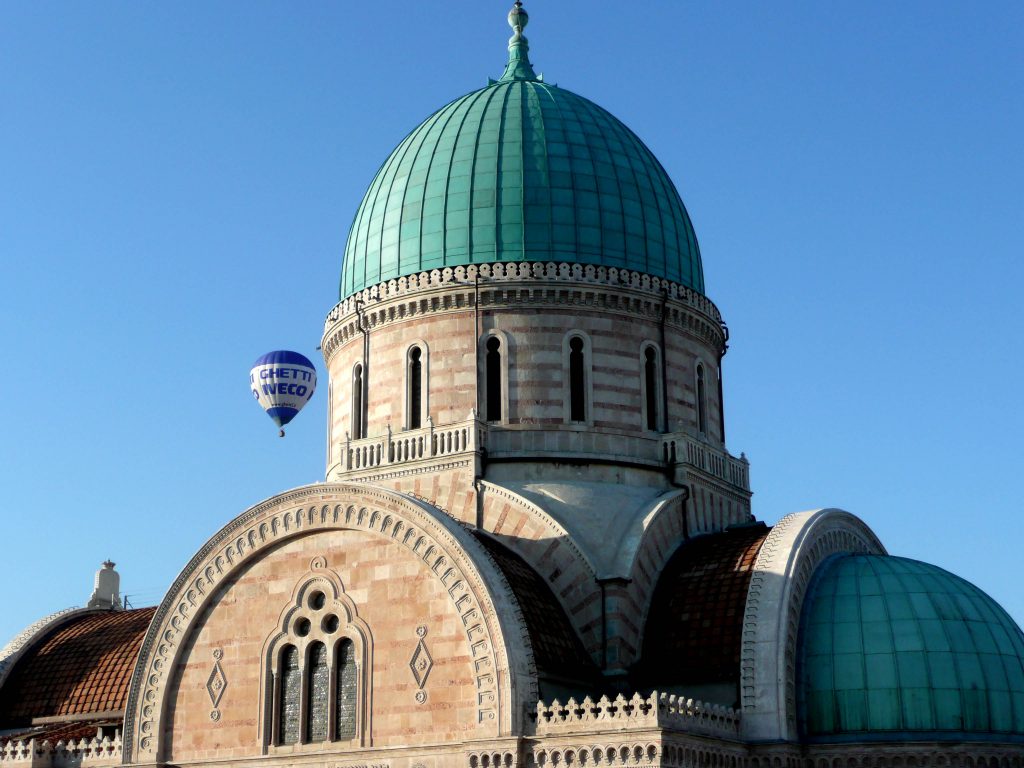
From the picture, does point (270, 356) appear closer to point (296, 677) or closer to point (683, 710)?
point (296, 677)

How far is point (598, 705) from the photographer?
2477 cm

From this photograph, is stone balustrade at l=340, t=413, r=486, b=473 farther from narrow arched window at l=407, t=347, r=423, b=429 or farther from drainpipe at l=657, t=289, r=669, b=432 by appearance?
drainpipe at l=657, t=289, r=669, b=432

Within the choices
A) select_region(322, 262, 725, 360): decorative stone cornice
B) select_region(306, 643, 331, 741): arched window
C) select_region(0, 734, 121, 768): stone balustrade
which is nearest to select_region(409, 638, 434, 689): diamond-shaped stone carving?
select_region(306, 643, 331, 741): arched window

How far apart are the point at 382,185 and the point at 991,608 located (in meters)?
16.9

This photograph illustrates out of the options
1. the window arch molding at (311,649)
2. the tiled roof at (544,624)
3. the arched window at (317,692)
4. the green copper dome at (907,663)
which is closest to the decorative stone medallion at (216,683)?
the window arch molding at (311,649)

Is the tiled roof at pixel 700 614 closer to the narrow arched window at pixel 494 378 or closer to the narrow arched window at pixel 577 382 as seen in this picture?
the narrow arched window at pixel 577 382

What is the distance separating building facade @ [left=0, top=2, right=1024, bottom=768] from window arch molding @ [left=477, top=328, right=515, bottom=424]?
0.23 ft

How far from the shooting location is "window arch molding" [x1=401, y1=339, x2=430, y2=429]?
3272 cm

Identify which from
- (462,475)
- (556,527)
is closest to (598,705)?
(556,527)

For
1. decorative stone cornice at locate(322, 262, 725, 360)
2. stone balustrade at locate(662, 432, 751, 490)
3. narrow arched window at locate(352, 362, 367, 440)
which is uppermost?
decorative stone cornice at locate(322, 262, 725, 360)

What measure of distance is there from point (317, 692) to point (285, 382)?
11.7 metres

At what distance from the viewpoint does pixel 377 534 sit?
92.9 feet

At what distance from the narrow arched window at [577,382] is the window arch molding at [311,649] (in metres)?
6.85

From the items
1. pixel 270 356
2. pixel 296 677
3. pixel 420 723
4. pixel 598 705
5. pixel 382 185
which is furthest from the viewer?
pixel 270 356
